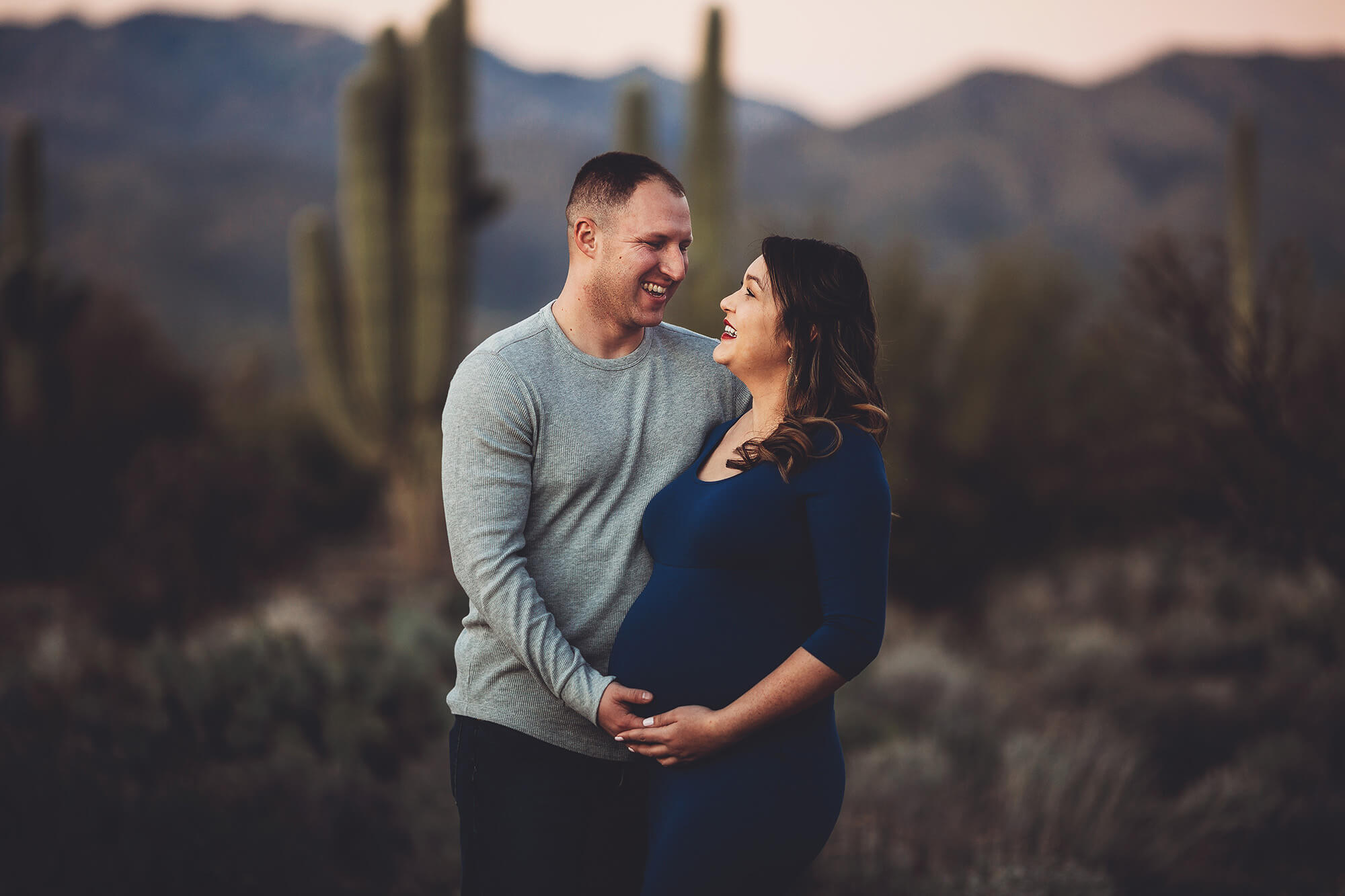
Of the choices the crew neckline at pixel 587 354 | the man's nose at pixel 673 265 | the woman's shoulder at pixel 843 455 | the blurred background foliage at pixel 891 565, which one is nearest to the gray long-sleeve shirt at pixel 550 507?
the crew neckline at pixel 587 354

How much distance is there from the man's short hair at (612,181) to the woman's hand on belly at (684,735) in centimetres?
117

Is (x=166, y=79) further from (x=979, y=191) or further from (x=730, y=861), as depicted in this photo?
(x=730, y=861)

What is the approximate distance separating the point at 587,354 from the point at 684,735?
939mm

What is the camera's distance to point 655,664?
2.15 m

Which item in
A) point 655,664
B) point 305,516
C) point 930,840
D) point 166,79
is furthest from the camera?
point 166,79

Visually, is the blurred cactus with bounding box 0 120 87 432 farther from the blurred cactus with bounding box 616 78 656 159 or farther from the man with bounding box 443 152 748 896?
the man with bounding box 443 152 748 896

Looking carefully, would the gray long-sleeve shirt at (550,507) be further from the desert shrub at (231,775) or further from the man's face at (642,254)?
the desert shrub at (231,775)

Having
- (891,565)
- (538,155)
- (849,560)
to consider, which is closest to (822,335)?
(849,560)

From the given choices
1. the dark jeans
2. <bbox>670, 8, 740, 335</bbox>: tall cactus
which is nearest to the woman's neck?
the dark jeans

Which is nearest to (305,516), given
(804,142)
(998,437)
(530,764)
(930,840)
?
(998,437)

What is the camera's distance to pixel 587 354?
2.38m

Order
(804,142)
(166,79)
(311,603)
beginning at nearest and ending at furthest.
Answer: (311,603) < (804,142) < (166,79)

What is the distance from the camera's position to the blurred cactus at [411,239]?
37.4ft

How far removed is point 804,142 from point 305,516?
91665 mm
